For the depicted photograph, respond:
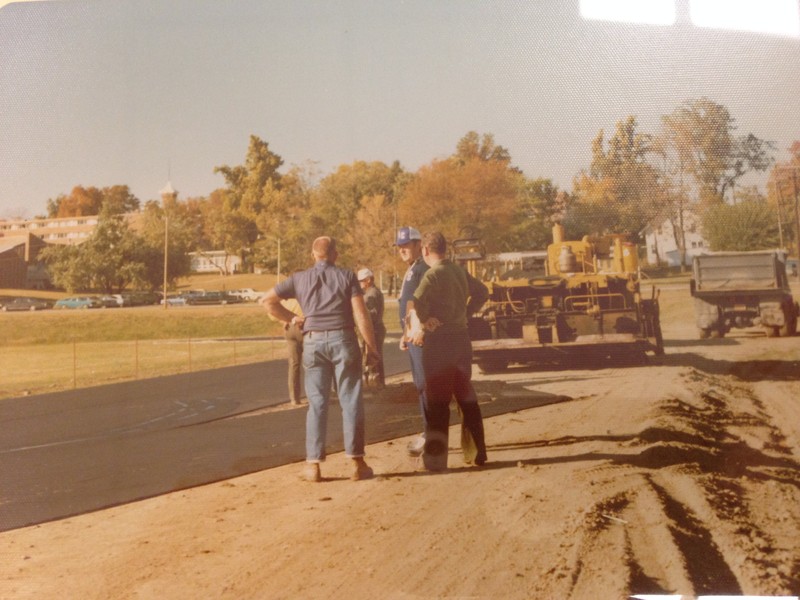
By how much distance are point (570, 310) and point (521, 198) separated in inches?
19.7

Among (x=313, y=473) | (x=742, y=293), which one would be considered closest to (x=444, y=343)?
(x=313, y=473)

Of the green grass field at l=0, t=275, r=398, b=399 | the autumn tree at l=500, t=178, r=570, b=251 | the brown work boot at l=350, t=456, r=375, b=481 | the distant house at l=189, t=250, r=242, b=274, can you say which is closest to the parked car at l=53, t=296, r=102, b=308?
the green grass field at l=0, t=275, r=398, b=399

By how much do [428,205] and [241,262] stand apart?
867mm

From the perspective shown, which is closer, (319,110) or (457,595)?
(457,595)

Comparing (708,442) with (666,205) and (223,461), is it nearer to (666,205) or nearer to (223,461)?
(666,205)

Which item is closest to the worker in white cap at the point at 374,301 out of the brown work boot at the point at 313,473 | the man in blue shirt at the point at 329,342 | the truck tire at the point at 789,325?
the man in blue shirt at the point at 329,342

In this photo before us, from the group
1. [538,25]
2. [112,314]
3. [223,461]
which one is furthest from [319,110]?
[223,461]

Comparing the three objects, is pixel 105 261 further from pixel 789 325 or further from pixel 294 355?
pixel 789 325

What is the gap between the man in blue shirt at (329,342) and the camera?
121 inches

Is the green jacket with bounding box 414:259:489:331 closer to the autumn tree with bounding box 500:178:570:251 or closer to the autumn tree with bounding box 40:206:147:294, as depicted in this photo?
the autumn tree with bounding box 500:178:570:251

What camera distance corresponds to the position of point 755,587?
2605 millimetres

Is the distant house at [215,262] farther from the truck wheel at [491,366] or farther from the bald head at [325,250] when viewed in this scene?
the truck wheel at [491,366]

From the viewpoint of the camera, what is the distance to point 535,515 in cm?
285

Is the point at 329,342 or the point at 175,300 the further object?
the point at 175,300
